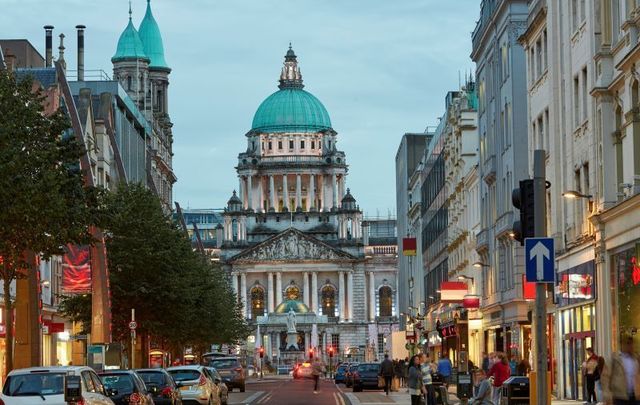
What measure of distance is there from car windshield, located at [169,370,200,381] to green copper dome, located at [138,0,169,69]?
13134cm

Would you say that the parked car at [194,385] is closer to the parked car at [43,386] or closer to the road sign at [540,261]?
the parked car at [43,386]

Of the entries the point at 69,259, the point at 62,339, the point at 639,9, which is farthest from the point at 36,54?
the point at 639,9

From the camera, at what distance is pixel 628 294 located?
39.8 meters

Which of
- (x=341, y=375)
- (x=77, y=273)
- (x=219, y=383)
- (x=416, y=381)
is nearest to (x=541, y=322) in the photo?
(x=416, y=381)

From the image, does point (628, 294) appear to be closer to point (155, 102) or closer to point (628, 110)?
point (628, 110)

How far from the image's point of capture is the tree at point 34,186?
119 ft

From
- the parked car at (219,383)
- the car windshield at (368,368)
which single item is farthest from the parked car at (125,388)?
the car windshield at (368,368)

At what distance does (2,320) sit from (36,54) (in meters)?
41.1

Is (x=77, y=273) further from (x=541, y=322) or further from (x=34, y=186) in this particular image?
(x=541, y=322)

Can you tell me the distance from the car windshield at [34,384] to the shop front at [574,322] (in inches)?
737

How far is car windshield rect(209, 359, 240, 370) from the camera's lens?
87312mm

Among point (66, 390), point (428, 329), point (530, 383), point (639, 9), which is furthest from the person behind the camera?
point (428, 329)

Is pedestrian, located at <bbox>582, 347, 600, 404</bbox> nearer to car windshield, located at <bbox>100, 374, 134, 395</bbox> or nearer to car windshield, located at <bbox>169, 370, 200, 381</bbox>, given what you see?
car windshield, located at <bbox>100, 374, 134, 395</bbox>

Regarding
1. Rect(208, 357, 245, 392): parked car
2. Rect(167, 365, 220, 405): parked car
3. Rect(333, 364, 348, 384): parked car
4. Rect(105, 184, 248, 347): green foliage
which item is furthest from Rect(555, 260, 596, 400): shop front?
Rect(333, 364, 348, 384): parked car
